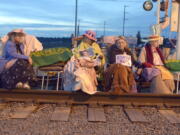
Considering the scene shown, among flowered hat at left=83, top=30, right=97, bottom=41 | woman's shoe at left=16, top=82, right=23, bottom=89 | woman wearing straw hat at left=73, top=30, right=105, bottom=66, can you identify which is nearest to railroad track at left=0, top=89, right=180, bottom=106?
woman's shoe at left=16, top=82, right=23, bottom=89

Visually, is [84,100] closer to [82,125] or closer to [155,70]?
[82,125]

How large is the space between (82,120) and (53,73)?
2338 millimetres

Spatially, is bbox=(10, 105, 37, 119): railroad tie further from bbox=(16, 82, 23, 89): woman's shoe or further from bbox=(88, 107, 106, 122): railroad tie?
bbox=(88, 107, 106, 122): railroad tie

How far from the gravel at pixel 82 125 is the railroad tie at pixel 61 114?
7cm

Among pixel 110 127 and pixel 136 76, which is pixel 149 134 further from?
pixel 136 76

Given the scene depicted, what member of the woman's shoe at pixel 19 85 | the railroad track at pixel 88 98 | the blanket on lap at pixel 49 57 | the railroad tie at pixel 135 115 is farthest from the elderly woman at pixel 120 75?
the woman's shoe at pixel 19 85

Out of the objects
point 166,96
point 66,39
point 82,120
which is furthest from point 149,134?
point 66,39

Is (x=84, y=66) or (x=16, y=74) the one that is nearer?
(x=16, y=74)

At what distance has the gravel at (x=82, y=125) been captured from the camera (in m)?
5.58

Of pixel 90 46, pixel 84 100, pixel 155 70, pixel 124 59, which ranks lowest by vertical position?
pixel 84 100

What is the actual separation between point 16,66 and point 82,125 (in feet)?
7.22

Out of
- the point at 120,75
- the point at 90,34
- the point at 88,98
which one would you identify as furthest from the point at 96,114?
the point at 90,34

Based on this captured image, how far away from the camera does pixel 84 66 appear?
25.3 ft

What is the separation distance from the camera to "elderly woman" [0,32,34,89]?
752 cm
